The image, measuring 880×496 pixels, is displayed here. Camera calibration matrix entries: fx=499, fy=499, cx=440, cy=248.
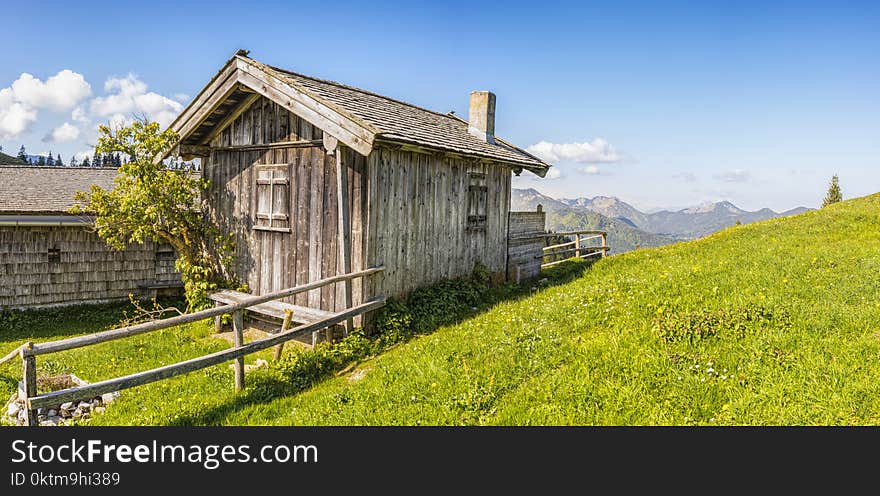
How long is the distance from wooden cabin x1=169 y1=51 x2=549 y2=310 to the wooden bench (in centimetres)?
36

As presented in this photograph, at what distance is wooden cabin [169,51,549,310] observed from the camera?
999 centimetres

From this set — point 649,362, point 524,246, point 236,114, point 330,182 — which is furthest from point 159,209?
point 649,362

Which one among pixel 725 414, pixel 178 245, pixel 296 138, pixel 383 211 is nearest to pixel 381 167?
pixel 383 211

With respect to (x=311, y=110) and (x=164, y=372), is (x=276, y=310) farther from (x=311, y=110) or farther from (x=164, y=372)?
(x=311, y=110)

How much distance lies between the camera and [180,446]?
5.14 metres

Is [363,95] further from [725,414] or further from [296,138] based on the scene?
[725,414]

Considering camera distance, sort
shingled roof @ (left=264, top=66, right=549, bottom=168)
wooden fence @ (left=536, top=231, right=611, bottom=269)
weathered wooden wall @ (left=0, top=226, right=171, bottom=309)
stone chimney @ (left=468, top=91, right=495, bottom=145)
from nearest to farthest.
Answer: shingled roof @ (left=264, top=66, right=549, bottom=168) → weathered wooden wall @ (left=0, top=226, right=171, bottom=309) → stone chimney @ (left=468, top=91, right=495, bottom=145) → wooden fence @ (left=536, top=231, right=611, bottom=269)

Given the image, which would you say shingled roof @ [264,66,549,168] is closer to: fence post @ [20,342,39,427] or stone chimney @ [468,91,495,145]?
stone chimney @ [468,91,495,145]

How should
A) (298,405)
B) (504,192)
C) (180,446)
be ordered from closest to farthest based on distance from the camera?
(180,446) → (298,405) → (504,192)

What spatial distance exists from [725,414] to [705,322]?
227cm

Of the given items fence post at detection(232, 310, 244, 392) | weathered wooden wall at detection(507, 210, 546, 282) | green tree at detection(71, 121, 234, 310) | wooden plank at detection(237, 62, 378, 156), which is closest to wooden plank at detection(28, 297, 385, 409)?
fence post at detection(232, 310, 244, 392)

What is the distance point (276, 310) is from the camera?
36.0ft

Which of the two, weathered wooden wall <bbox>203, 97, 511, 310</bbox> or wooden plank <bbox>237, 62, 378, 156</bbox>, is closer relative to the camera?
wooden plank <bbox>237, 62, 378, 156</bbox>

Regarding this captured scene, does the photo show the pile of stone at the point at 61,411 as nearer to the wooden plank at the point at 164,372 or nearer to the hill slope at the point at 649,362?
the wooden plank at the point at 164,372
